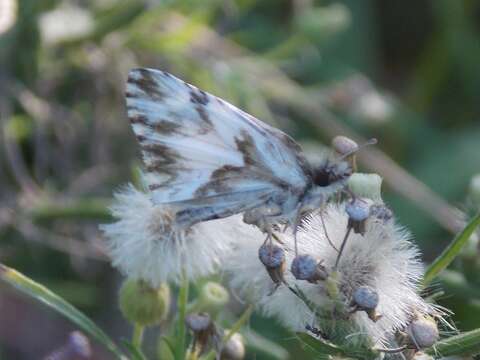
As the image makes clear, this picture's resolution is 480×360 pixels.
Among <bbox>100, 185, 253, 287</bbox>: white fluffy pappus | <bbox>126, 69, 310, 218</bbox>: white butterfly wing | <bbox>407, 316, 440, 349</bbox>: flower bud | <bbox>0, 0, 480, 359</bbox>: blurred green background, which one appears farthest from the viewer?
<bbox>0, 0, 480, 359</bbox>: blurred green background

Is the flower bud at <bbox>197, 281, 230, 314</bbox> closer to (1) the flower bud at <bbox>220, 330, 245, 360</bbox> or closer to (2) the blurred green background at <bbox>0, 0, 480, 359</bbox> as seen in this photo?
(1) the flower bud at <bbox>220, 330, 245, 360</bbox>

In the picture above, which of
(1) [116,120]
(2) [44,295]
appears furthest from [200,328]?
(1) [116,120]

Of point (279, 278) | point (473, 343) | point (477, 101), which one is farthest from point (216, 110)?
point (477, 101)

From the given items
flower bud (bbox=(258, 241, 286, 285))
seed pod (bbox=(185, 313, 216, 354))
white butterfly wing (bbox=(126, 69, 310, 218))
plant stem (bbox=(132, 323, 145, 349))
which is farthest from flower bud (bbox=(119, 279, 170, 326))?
flower bud (bbox=(258, 241, 286, 285))

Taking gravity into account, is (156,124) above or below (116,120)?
above

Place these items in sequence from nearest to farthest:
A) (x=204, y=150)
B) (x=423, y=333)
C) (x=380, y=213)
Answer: (x=423, y=333) < (x=380, y=213) < (x=204, y=150)

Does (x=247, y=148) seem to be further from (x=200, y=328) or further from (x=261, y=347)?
(x=261, y=347)
